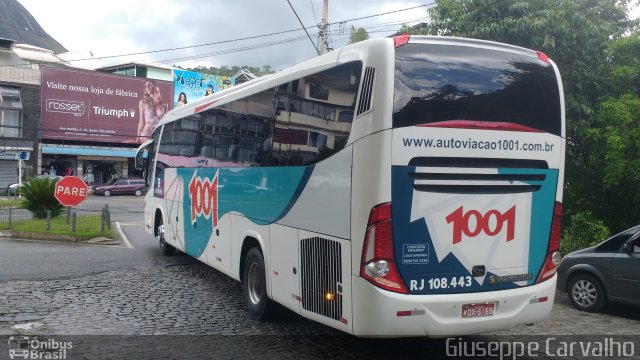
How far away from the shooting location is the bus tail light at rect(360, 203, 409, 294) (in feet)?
16.6

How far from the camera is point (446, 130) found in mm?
5297

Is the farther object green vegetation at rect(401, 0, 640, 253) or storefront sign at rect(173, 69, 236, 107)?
storefront sign at rect(173, 69, 236, 107)

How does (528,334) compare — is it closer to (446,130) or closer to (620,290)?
(620,290)

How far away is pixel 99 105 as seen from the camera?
154 ft

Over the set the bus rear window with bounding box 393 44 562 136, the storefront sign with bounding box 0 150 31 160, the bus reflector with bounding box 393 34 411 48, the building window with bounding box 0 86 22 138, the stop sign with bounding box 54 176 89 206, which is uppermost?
the building window with bounding box 0 86 22 138

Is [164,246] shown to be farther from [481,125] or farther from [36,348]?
[481,125]

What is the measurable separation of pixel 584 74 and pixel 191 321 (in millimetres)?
9880

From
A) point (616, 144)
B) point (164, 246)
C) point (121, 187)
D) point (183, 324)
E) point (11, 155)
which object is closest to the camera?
point (183, 324)

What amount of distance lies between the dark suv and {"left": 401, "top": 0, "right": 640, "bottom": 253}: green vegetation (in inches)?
1409

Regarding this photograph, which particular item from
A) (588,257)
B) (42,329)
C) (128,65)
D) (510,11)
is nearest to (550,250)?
(588,257)

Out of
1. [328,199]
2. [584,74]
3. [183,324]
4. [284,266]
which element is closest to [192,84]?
[584,74]

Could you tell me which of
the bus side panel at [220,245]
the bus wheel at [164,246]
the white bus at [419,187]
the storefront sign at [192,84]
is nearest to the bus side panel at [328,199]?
the white bus at [419,187]

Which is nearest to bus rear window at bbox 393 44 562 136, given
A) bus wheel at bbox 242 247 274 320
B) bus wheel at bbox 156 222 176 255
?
bus wheel at bbox 242 247 274 320

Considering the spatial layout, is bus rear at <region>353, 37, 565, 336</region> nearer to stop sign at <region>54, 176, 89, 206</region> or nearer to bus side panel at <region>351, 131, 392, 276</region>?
bus side panel at <region>351, 131, 392, 276</region>
